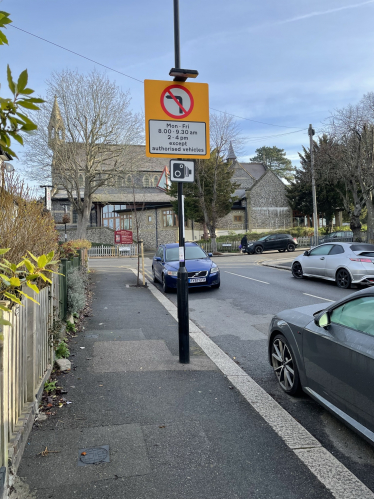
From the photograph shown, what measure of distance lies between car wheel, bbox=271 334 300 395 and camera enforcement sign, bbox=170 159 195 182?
2439 millimetres

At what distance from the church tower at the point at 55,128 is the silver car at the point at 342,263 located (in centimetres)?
2499

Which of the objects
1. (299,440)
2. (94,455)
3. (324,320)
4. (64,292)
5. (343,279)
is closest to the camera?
(94,455)

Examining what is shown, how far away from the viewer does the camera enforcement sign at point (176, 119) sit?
220 inches

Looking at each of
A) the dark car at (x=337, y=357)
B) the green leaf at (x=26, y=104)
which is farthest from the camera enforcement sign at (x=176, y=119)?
the green leaf at (x=26, y=104)

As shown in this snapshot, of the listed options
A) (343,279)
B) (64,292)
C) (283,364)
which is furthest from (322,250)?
(283,364)

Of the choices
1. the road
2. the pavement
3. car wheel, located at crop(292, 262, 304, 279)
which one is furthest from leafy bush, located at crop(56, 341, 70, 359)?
car wheel, located at crop(292, 262, 304, 279)

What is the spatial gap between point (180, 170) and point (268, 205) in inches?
1770

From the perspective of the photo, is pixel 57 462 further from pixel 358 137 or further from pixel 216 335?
pixel 358 137

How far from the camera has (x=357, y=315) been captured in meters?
3.52

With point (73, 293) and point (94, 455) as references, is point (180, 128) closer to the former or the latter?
point (73, 293)

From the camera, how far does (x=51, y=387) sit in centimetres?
452

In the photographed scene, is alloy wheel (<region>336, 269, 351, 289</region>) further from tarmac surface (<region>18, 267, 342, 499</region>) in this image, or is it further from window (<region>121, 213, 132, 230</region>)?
window (<region>121, 213, 132, 230</region>)

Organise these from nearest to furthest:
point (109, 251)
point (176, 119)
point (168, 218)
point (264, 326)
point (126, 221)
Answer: point (176, 119)
point (264, 326)
point (109, 251)
point (168, 218)
point (126, 221)

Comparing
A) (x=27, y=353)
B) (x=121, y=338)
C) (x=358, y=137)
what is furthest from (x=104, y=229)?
(x=27, y=353)
